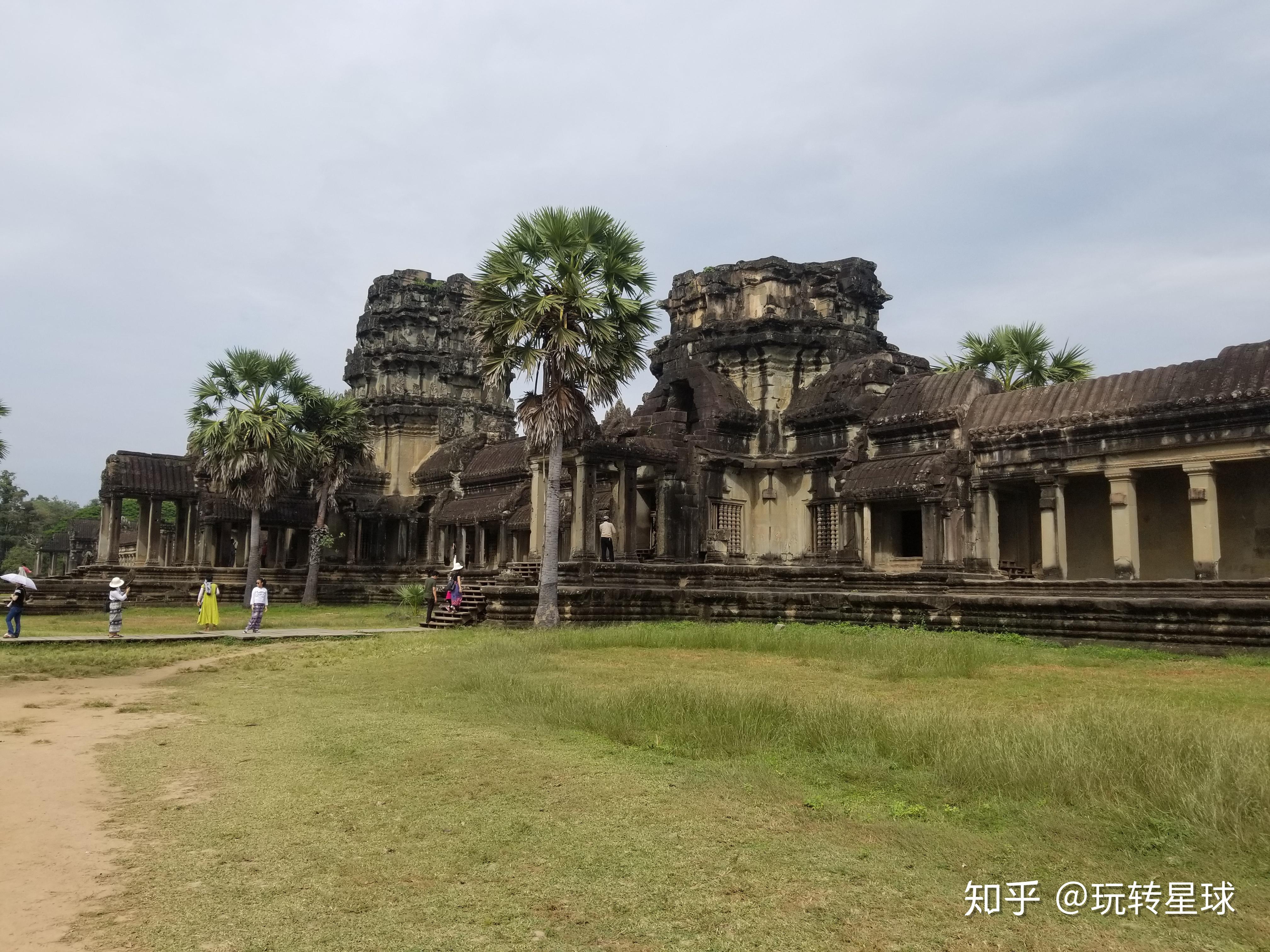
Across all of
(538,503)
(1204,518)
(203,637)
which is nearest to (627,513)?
(538,503)

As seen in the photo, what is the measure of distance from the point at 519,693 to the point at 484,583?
13810 millimetres

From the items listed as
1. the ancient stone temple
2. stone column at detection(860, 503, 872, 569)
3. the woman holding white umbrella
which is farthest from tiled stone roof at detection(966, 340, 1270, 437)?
the woman holding white umbrella

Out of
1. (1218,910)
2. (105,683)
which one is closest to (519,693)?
(105,683)

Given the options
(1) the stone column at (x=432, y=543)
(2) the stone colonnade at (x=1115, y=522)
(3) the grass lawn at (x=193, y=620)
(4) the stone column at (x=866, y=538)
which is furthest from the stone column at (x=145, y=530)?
(2) the stone colonnade at (x=1115, y=522)

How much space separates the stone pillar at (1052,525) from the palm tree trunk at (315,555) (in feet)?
80.0

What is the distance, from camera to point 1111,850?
4.67 metres

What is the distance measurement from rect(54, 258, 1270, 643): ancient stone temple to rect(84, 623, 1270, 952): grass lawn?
861 cm

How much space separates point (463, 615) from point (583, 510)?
13.1 ft

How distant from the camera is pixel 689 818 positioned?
5.35 meters

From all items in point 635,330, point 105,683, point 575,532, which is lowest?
point 105,683

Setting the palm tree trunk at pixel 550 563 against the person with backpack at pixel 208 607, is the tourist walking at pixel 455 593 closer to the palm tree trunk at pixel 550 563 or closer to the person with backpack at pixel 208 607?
the palm tree trunk at pixel 550 563

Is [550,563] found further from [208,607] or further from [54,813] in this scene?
[54,813]

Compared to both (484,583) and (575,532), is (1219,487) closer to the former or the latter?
(575,532)

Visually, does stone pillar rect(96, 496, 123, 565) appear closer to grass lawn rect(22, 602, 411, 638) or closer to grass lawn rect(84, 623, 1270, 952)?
grass lawn rect(22, 602, 411, 638)
